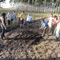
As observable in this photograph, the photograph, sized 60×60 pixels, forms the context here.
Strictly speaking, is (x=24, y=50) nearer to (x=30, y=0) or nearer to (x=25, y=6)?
(x=25, y=6)

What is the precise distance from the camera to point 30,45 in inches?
171

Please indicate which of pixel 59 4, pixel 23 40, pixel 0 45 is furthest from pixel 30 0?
pixel 0 45

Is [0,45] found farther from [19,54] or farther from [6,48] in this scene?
[19,54]

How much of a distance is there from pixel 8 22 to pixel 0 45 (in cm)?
294

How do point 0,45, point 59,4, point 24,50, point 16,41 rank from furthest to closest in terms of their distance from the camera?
point 59,4 < point 16,41 < point 0,45 < point 24,50

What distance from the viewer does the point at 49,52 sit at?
3.66 m

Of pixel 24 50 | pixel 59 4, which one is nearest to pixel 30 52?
pixel 24 50

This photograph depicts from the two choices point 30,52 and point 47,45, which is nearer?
point 30,52

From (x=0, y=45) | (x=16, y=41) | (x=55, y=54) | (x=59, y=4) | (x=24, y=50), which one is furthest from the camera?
(x=59, y=4)

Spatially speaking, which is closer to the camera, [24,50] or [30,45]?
[24,50]

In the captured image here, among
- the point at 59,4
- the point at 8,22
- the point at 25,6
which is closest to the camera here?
the point at 8,22

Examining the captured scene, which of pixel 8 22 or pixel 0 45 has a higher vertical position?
pixel 8 22

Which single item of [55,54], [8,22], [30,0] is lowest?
[55,54]

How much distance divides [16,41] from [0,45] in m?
0.95
